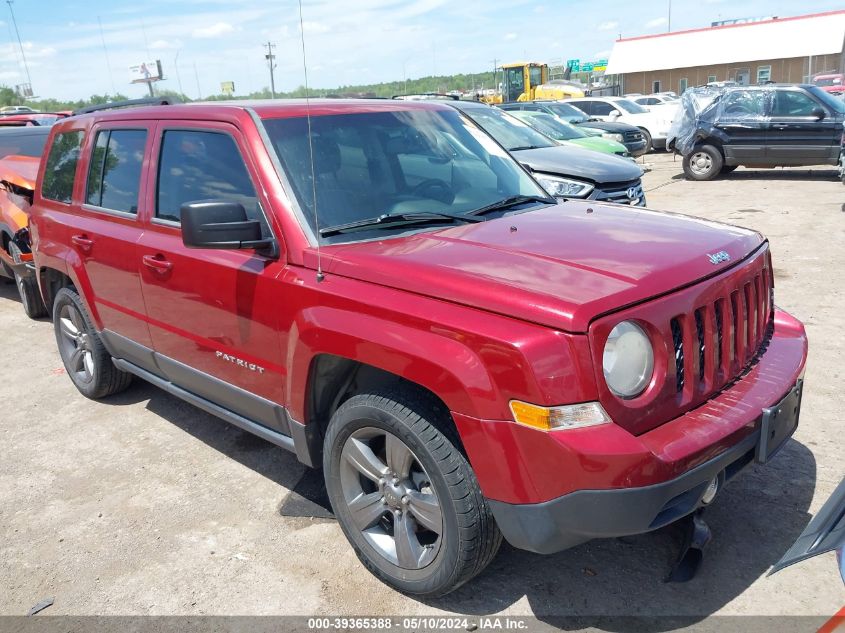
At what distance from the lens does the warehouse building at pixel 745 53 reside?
42.1 meters

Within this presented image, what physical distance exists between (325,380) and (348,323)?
43 cm

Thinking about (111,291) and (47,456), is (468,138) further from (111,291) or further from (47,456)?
(47,456)

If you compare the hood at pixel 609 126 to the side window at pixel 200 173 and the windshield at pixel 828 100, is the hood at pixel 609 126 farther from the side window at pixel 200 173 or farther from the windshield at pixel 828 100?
the side window at pixel 200 173

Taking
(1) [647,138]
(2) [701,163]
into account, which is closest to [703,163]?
(2) [701,163]

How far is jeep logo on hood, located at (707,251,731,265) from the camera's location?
9.03ft

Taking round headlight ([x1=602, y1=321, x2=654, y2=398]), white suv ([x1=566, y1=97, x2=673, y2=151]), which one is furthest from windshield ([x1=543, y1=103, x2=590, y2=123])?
round headlight ([x1=602, y1=321, x2=654, y2=398])

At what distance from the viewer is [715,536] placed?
3152 mm

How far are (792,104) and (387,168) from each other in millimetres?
12921

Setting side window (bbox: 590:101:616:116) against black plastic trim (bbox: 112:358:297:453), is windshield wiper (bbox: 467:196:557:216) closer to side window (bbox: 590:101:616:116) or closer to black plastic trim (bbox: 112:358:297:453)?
black plastic trim (bbox: 112:358:297:453)

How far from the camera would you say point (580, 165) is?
7980mm

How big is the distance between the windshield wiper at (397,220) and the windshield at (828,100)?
12.9 m

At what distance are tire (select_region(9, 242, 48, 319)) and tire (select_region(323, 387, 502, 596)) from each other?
561 cm

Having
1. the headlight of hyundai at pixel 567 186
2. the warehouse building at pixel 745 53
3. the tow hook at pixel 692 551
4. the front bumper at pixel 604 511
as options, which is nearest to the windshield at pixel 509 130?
the headlight of hyundai at pixel 567 186

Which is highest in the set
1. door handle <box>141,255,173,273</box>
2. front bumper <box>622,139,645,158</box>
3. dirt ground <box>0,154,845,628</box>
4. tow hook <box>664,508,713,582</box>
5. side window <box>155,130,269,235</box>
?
side window <box>155,130,269,235</box>
